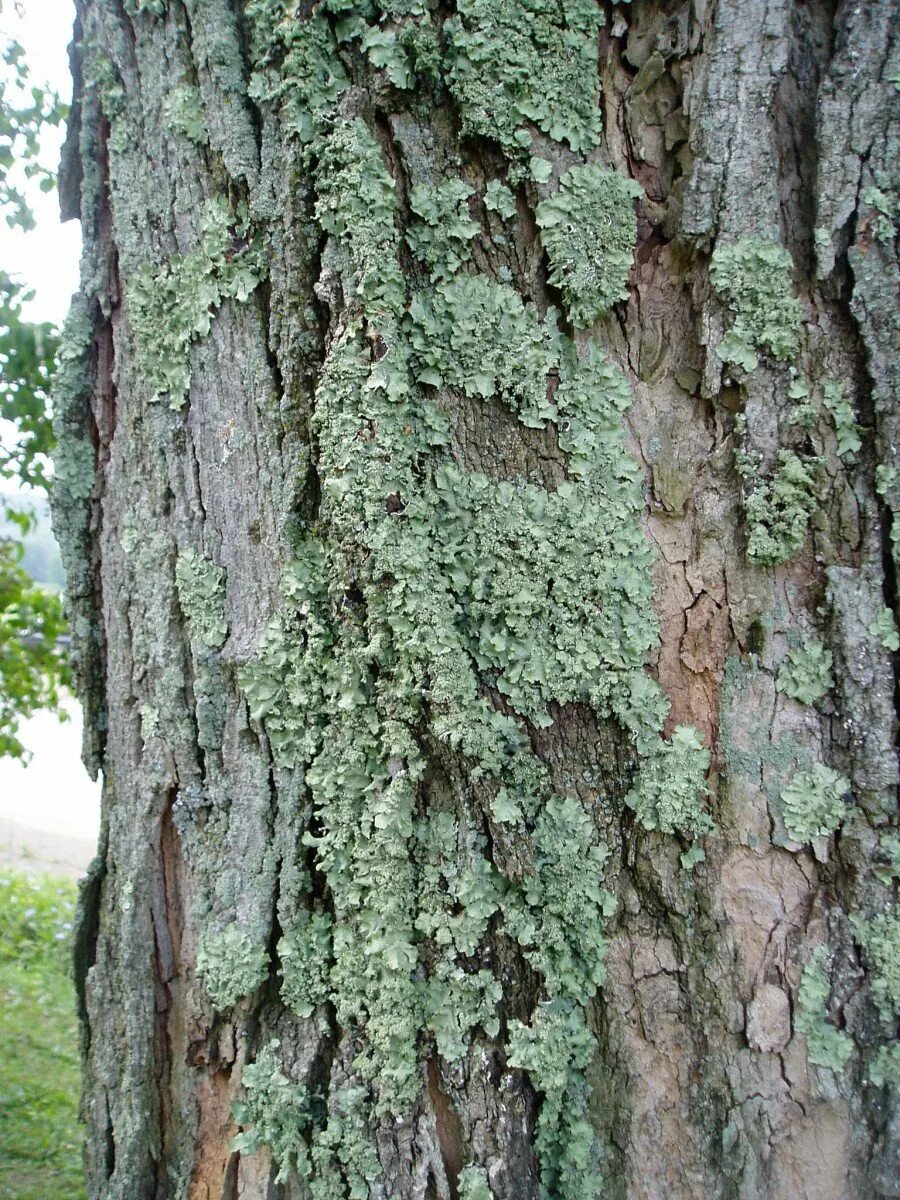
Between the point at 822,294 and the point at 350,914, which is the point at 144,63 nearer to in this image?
the point at 822,294

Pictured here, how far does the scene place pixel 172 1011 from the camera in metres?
1.55

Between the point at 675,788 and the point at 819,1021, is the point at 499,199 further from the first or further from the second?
the point at 819,1021

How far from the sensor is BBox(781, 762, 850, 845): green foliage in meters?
1.33

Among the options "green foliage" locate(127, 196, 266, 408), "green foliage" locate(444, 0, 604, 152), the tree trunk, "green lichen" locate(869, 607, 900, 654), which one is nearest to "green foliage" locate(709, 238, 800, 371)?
the tree trunk

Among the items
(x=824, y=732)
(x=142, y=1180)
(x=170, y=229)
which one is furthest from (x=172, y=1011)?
(x=170, y=229)

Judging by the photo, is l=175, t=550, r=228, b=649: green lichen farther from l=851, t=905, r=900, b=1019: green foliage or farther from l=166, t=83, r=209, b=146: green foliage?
l=851, t=905, r=900, b=1019: green foliage

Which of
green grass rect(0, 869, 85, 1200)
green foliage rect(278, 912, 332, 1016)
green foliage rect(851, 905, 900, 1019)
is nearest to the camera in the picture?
green foliage rect(851, 905, 900, 1019)

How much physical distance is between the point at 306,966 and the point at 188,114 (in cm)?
147

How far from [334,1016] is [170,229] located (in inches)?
55.0

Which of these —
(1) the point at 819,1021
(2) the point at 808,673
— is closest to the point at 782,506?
(2) the point at 808,673

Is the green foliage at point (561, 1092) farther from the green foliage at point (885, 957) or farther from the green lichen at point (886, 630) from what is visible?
the green lichen at point (886, 630)

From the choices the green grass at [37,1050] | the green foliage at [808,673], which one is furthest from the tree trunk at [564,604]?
the green grass at [37,1050]

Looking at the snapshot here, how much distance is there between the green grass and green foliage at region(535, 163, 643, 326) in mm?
3475

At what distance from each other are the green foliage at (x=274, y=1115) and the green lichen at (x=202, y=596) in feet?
2.29
